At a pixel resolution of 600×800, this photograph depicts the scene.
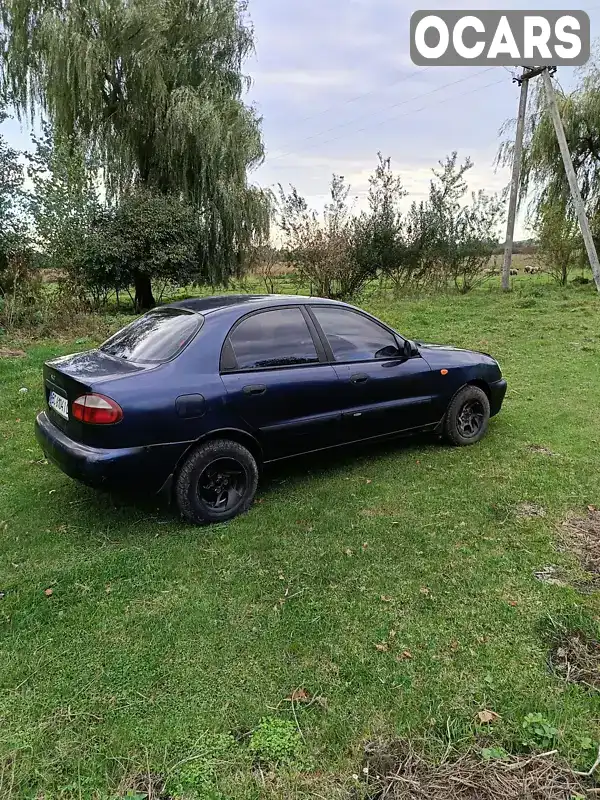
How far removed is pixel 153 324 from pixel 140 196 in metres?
9.96

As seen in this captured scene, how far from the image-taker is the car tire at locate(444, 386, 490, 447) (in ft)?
16.3

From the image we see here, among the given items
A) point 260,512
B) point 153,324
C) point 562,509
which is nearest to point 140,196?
point 153,324

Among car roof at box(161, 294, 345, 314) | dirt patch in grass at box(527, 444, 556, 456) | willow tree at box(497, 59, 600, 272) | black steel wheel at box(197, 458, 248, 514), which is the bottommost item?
dirt patch in grass at box(527, 444, 556, 456)

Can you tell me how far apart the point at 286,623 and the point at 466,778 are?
3.47 ft

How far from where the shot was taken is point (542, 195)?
1819 cm

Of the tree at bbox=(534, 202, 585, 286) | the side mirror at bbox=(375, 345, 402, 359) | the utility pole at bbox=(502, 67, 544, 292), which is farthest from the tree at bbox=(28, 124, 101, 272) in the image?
the tree at bbox=(534, 202, 585, 286)

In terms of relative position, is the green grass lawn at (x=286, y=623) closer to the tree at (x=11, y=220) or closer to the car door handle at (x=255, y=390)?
the car door handle at (x=255, y=390)

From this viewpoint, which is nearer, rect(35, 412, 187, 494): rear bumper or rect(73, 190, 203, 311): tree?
rect(35, 412, 187, 494): rear bumper

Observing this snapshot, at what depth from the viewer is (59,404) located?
364cm

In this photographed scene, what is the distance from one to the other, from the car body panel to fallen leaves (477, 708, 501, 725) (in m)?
2.18

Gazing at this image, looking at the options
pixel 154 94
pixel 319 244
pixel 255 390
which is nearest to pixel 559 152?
pixel 319 244

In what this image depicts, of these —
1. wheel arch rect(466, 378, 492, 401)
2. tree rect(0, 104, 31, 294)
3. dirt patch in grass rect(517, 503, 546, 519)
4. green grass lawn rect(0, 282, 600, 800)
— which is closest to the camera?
green grass lawn rect(0, 282, 600, 800)

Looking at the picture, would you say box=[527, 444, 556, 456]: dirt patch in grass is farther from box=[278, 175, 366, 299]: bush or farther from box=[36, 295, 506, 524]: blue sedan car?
box=[278, 175, 366, 299]: bush

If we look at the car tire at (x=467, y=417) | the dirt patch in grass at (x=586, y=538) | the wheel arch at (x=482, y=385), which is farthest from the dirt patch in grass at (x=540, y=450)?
the dirt patch in grass at (x=586, y=538)
